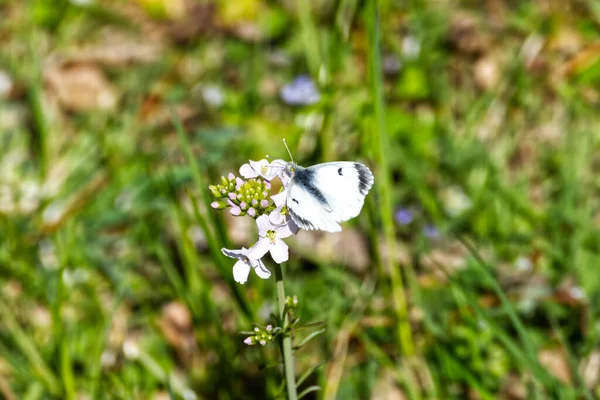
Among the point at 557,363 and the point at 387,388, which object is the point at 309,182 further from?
the point at 557,363

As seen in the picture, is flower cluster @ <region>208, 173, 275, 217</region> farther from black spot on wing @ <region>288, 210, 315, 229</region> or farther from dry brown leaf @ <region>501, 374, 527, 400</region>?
dry brown leaf @ <region>501, 374, 527, 400</region>

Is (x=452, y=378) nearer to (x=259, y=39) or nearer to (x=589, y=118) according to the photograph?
(x=589, y=118)

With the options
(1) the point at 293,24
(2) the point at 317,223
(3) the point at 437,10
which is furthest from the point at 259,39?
(2) the point at 317,223

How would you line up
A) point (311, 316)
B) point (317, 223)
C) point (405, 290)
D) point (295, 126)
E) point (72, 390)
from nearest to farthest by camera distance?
point (317, 223) → point (72, 390) → point (311, 316) → point (405, 290) → point (295, 126)

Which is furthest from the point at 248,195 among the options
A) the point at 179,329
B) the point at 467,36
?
the point at 467,36

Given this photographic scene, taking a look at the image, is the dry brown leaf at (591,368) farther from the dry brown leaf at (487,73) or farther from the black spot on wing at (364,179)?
the dry brown leaf at (487,73)
